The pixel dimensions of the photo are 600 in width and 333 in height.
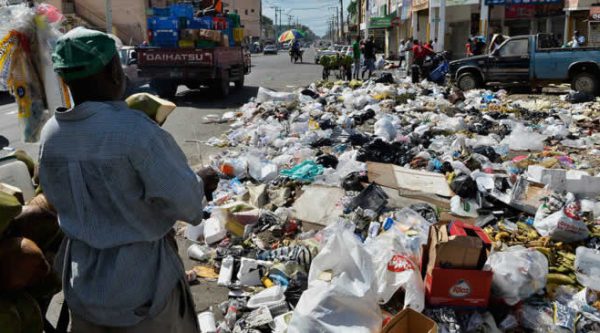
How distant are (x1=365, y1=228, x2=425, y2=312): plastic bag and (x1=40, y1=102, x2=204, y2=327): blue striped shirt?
1.95m

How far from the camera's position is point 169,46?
46.7 ft

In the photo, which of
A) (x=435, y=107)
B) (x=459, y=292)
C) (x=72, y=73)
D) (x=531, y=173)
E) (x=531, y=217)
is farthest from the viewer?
(x=435, y=107)

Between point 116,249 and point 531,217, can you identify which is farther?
point 531,217

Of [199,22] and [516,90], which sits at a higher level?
[199,22]

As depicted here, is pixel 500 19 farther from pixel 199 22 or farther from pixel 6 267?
pixel 6 267

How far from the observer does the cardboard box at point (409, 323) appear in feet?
8.94

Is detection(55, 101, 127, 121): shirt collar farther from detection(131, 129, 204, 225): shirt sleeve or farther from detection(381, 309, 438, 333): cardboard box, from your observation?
detection(381, 309, 438, 333): cardboard box

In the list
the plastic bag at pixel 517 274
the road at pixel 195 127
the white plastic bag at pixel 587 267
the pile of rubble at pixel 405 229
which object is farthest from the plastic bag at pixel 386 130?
the plastic bag at pixel 517 274

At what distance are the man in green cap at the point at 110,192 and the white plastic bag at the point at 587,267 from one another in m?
3.06

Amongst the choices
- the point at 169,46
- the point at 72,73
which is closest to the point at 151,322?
the point at 72,73

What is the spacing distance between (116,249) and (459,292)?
229 centimetres

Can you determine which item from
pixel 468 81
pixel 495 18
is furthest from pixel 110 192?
pixel 495 18

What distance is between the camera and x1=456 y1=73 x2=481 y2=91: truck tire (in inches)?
602

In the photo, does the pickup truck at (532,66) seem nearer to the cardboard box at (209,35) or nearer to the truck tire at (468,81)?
the truck tire at (468,81)
